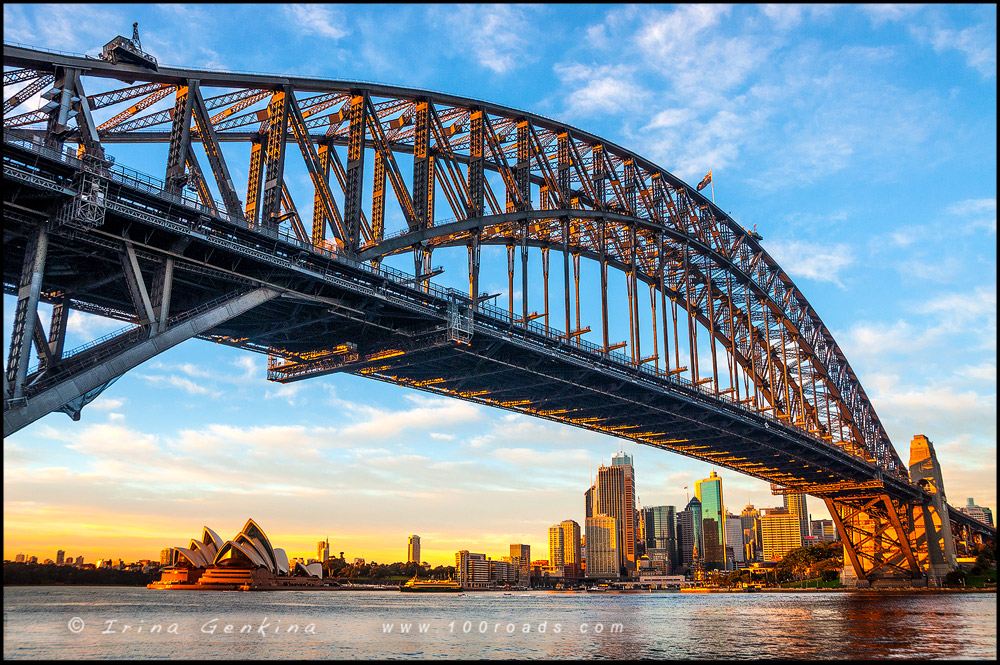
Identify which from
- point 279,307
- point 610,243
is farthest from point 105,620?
point 610,243

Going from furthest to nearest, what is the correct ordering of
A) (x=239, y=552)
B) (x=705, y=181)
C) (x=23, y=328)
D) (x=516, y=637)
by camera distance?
(x=239, y=552)
(x=705, y=181)
(x=516, y=637)
(x=23, y=328)

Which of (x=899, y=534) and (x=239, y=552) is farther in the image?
(x=239, y=552)

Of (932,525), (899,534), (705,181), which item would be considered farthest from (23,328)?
(932,525)

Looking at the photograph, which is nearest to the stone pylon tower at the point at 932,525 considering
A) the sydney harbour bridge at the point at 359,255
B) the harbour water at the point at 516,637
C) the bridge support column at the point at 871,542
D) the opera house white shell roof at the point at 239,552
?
the bridge support column at the point at 871,542

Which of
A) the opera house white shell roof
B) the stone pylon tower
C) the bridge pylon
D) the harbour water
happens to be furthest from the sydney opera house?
the stone pylon tower

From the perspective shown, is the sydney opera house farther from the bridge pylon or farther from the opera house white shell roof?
the bridge pylon

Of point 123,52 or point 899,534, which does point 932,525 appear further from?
point 123,52

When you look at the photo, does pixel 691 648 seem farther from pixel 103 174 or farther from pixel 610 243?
pixel 610 243
